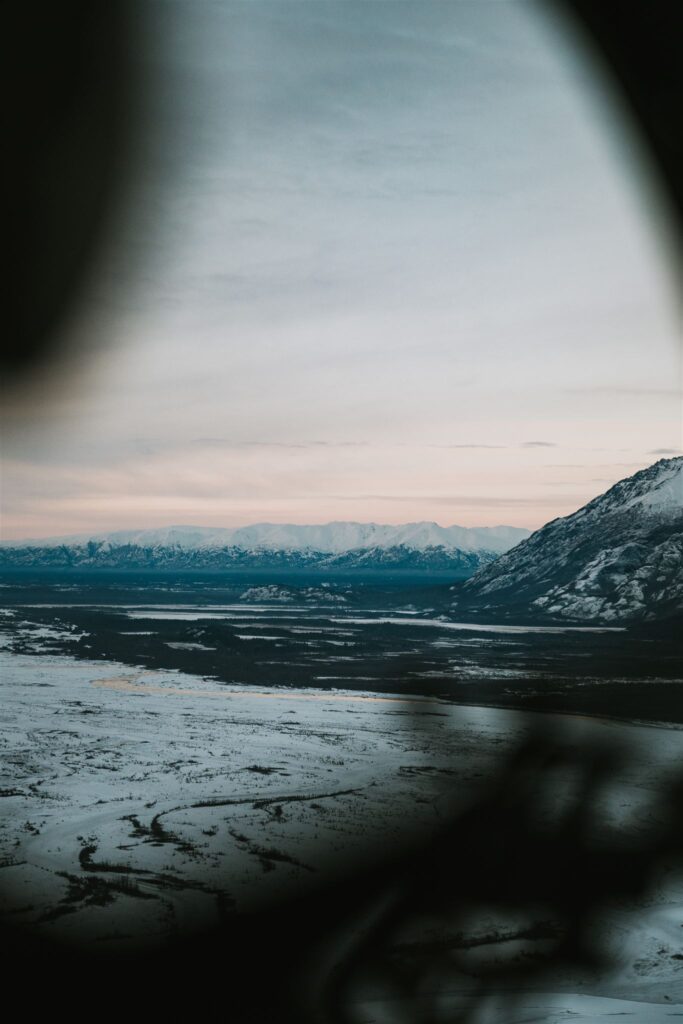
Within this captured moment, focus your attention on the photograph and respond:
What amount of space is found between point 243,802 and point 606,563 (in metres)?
56.0

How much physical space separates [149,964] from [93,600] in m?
79.9

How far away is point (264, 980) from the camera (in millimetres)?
8289

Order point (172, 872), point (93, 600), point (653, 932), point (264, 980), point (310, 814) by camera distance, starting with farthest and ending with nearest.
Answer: point (93, 600)
point (310, 814)
point (172, 872)
point (653, 932)
point (264, 980)

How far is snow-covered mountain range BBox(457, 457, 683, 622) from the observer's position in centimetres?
5797

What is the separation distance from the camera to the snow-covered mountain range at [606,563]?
58.0 m

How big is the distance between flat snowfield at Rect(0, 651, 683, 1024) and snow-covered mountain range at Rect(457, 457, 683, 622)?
3526cm

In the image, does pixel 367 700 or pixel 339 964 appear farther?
pixel 367 700

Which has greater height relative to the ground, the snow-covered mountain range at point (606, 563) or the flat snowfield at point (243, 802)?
the snow-covered mountain range at point (606, 563)

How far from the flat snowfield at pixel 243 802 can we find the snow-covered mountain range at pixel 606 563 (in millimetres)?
35261

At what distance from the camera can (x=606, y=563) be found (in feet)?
218

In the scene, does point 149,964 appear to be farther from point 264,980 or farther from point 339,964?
point 339,964

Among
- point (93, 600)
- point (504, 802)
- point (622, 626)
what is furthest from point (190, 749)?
point (93, 600)

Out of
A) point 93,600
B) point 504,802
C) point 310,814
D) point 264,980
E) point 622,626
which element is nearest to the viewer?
point 264,980

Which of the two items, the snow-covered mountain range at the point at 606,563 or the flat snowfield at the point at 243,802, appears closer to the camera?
the flat snowfield at the point at 243,802
